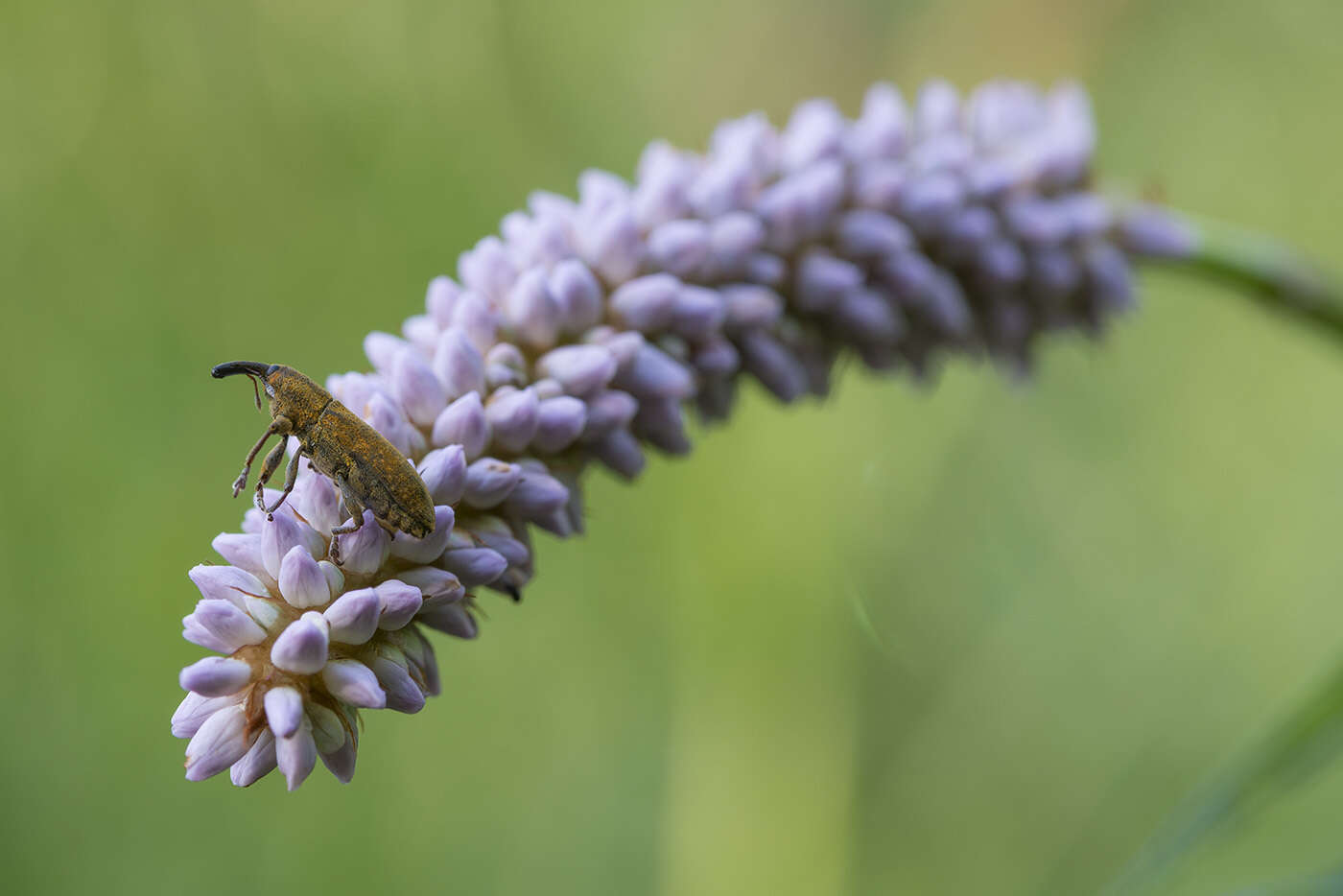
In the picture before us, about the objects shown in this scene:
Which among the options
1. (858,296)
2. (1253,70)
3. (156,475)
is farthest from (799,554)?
(1253,70)

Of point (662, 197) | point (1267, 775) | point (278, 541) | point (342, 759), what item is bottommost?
point (1267, 775)

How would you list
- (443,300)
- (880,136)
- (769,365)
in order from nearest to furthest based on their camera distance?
(443,300)
(769,365)
(880,136)

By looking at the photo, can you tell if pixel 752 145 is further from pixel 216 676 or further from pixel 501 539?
pixel 216 676

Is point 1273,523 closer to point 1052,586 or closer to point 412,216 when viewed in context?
point 1052,586

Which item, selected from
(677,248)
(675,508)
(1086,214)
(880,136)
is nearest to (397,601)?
(677,248)

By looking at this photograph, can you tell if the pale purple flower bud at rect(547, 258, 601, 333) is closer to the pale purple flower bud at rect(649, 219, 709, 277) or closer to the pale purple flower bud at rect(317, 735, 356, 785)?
the pale purple flower bud at rect(649, 219, 709, 277)

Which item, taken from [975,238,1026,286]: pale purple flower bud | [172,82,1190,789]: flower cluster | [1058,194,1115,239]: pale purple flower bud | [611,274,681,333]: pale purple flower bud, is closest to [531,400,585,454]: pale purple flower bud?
[172,82,1190,789]: flower cluster
